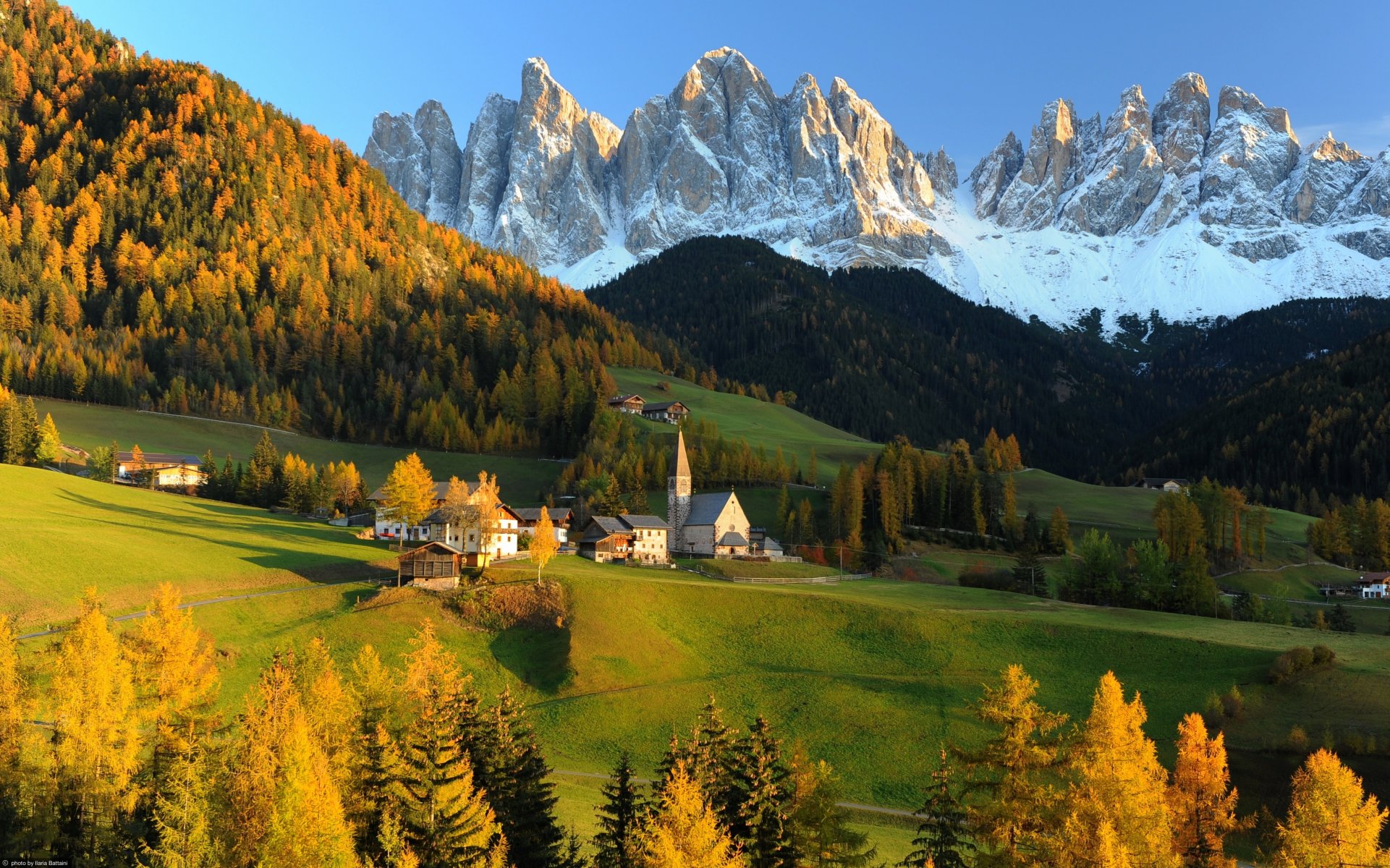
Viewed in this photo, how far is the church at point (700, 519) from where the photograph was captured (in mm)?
106062

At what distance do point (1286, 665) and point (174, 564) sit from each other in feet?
241

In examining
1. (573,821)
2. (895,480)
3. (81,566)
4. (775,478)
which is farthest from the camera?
(775,478)

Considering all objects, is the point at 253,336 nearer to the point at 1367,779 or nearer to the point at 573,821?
the point at 573,821

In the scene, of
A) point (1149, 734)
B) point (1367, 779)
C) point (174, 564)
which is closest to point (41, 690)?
point (174, 564)

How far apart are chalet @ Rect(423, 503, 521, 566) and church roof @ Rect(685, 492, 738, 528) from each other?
2229 cm

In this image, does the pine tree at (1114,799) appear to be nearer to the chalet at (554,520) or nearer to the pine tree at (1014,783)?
the pine tree at (1014,783)

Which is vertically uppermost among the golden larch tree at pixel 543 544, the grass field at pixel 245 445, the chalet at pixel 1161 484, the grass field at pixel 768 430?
the grass field at pixel 768 430

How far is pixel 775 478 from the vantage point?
137125 mm

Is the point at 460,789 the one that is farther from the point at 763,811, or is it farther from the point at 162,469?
the point at 162,469

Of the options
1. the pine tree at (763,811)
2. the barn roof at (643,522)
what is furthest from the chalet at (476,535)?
the pine tree at (763,811)

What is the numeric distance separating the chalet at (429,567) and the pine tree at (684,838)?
4672 cm

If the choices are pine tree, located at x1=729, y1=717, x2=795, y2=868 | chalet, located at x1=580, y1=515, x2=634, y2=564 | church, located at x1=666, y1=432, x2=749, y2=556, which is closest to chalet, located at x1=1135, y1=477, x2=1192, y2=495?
church, located at x1=666, y1=432, x2=749, y2=556

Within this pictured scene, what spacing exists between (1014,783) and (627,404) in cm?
14157

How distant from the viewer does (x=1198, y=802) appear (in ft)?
128
